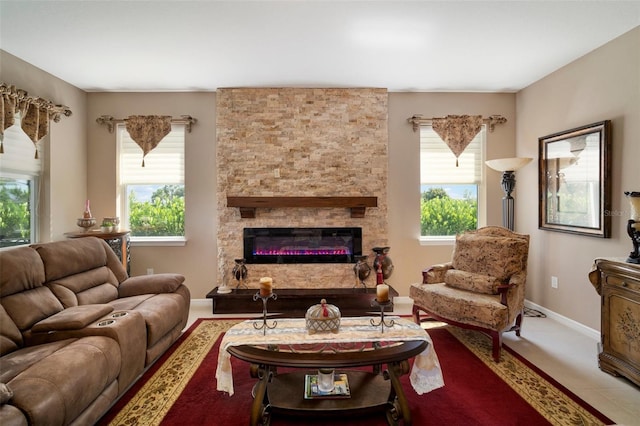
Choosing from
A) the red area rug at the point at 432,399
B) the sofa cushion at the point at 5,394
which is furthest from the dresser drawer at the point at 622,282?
the sofa cushion at the point at 5,394

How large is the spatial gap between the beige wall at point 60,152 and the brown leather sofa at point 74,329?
1.18m

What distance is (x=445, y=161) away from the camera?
179 inches

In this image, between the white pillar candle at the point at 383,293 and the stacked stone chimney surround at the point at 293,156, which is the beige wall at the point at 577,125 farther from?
the white pillar candle at the point at 383,293

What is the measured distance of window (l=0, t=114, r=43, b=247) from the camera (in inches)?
131

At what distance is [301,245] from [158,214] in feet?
6.44

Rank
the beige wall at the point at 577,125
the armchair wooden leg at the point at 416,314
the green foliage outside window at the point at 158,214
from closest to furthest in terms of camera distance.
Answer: the beige wall at the point at 577,125
the armchair wooden leg at the point at 416,314
the green foliage outside window at the point at 158,214


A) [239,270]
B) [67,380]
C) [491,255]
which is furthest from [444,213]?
[67,380]

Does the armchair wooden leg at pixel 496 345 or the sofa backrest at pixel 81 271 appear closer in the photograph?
the sofa backrest at pixel 81 271

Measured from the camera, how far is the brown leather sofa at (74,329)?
1.60 meters

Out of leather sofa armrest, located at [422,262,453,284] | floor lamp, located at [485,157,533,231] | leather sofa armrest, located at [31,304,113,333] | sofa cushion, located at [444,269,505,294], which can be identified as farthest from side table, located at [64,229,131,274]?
floor lamp, located at [485,157,533,231]

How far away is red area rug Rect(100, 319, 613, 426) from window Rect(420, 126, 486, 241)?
1.96 m

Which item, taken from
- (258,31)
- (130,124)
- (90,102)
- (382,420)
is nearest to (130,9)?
(258,31)

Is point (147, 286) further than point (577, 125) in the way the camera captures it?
No

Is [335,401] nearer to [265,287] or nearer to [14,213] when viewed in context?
[265,287]
